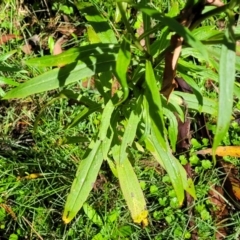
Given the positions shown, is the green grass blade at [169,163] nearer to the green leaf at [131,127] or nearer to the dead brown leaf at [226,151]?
the green leaf at [131,127]

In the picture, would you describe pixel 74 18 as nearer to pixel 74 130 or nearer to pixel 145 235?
pixel 74 130

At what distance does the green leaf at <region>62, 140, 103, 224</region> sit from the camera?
2232 mm

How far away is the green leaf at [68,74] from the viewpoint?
74.5 inches

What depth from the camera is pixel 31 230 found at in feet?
8.91

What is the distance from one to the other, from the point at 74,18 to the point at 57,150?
94 cm

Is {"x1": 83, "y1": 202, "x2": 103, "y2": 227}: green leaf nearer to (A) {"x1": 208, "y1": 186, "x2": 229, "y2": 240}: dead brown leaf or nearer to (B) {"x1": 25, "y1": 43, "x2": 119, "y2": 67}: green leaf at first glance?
(A) {"x1": 208, "y1": 186, "x2": 229, "y2": 240}: dead brown leaf

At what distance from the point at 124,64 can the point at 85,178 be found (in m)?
0.71

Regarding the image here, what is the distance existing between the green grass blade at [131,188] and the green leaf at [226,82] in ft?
3.07

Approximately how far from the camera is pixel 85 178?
88.4 inches

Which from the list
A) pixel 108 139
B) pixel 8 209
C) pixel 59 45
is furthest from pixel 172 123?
pixel 59 45

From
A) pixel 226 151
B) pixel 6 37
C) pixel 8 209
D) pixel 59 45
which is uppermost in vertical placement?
pixel 6 37

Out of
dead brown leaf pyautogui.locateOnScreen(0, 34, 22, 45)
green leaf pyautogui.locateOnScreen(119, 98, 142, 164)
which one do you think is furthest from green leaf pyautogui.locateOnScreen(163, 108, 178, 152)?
dead brown leaf pyautogui.locateOnScreen(0, 34, 22, 45)

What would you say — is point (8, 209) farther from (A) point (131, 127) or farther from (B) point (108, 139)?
(A) point (131, 127)

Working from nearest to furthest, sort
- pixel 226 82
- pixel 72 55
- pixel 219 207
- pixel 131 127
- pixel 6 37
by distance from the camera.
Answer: pixel 226 82, pixel 72 55, pixel 131 127, pixel 219 207, pixel 6 37
